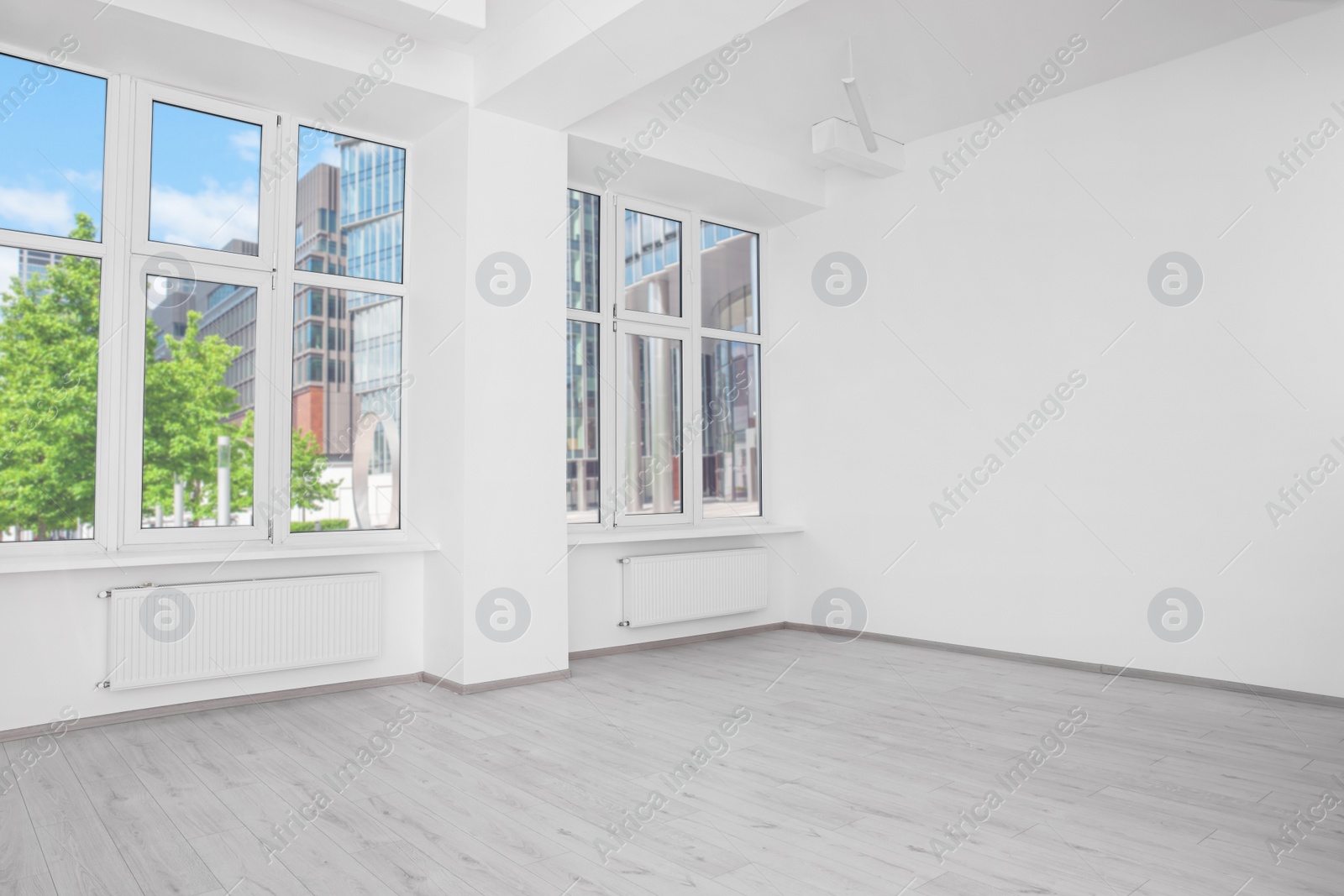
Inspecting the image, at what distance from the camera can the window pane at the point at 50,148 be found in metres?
4.09

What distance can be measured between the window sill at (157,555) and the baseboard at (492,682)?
0.75m

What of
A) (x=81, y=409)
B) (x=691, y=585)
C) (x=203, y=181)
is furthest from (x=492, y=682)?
(x=203, y=181)

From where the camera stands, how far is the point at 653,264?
6.42 meters

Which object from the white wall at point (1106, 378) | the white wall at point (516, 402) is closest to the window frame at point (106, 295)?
the white wall at point (516, 402)

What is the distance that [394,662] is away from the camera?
4961mm

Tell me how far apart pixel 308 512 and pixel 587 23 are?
2896 millimetres

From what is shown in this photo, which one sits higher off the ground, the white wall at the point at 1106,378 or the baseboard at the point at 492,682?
the white wall at the point at 1106,378

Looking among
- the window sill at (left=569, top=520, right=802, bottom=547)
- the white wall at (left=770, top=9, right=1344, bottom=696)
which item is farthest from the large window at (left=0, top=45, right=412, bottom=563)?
the white wall at (left=770, top=9, right=1344, bottom=696)

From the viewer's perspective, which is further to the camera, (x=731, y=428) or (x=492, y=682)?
(x=731, y=428)

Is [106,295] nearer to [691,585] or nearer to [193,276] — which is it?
[193,276]

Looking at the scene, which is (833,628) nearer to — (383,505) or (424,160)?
(383,505)

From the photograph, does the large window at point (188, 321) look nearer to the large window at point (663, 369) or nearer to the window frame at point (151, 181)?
the window frame at point (151, 181)

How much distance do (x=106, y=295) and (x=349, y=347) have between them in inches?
46.6

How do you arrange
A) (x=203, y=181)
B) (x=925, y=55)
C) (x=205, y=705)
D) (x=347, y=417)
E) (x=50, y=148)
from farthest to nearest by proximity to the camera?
(x=347, y=417)
(x=925, y=55)
(x=203, y=181)
(x=205, y=705)
(x=50, y=148)
